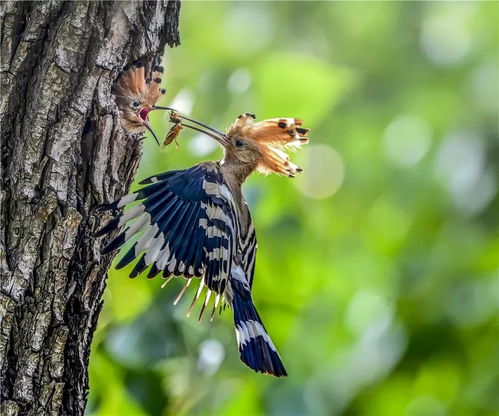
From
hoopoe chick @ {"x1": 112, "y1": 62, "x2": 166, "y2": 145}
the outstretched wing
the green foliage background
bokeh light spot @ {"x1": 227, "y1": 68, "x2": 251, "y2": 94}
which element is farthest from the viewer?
bokeh light spot @ {"x1": 227, "y1": 68, "x2": 251, "y2": 94}

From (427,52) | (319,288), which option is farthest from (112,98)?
(427,52)

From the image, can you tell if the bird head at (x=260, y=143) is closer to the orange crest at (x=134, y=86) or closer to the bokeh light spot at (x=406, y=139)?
the orange crest at (x=134, y=86)

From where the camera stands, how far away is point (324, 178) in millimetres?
6254

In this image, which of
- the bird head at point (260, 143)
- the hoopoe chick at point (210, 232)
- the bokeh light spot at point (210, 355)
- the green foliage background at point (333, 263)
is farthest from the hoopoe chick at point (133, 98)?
the bokeh light spot at point (210, 355)

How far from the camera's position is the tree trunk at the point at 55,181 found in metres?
2.11

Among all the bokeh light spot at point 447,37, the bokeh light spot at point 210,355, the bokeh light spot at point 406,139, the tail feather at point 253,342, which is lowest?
the tail feather at point 253,342

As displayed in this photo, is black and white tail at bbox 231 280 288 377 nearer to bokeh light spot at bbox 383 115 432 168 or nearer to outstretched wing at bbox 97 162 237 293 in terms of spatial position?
outstretched wing at bbox 97 162 237 293

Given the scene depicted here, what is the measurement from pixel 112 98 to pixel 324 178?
4.00m

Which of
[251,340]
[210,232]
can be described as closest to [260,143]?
[210,232]

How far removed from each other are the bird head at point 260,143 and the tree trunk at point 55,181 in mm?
622

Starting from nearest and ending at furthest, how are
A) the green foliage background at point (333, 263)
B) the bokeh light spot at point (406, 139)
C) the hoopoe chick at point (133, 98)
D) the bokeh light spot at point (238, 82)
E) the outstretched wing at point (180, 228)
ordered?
the outstretched wing at point (180, 228) → the hoopoe chick at point (133, 98) → the green foliage background at point (333, 263) → the bokeh light spot at point (238, 82) → the bokeh light spot at point (406, 139)

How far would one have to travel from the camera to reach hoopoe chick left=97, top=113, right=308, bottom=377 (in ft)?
7.56

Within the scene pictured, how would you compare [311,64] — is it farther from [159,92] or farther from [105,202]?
[105,202]

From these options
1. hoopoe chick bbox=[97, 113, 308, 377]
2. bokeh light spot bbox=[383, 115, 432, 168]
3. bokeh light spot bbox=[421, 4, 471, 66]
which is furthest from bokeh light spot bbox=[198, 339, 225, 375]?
bokeh light spot bbox=[421, 4, 471, 66]
